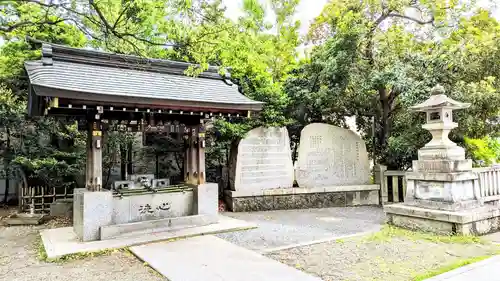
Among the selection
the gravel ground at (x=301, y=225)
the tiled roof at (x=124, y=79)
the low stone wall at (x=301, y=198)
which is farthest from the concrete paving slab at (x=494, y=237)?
the tiled roof at (x=124, y=79)

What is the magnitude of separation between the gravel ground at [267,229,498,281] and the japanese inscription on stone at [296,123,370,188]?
436 centimetres

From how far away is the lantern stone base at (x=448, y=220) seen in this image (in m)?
6.32

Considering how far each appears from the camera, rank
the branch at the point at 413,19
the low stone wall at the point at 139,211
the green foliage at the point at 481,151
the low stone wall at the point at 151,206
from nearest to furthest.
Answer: the low stone wall at the point at 139,211, the low stone wall at the point at 151,206, the green foliage at the point at 481,151, the branch at the point at 413,19

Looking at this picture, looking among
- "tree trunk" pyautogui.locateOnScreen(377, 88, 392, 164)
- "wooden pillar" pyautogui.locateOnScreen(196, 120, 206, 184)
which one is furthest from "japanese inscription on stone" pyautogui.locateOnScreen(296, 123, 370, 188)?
"wooden pillar" pyautogui.locateOnScreen(196, 120, 206, 184)

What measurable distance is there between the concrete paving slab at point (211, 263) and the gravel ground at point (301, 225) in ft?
1.93

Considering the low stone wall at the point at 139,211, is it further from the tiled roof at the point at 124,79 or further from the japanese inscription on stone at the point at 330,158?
the japanese inscription on stone at the point at 330,158

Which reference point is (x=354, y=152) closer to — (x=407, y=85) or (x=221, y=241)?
(x=407, y=85)

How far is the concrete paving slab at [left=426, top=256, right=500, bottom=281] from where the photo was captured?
419 cm

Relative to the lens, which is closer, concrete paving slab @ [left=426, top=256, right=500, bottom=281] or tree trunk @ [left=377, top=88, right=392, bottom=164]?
concrete paving slab @ [left=426, top=256, right=500, bottom=281]

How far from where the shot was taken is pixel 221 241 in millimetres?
6359

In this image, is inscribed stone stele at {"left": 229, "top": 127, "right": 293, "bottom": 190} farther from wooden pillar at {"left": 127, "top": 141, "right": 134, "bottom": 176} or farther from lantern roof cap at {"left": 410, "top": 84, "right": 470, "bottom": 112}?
lantern roof cap at {"left": 410, "top": 84, "right": 470, "bottom": 112}

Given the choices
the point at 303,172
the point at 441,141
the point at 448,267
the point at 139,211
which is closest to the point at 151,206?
the point at 139,211

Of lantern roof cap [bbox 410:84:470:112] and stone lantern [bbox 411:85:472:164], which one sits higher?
lantern roof cap [bbox 410:84:470:112]

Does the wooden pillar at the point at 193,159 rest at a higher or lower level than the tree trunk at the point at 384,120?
lower
